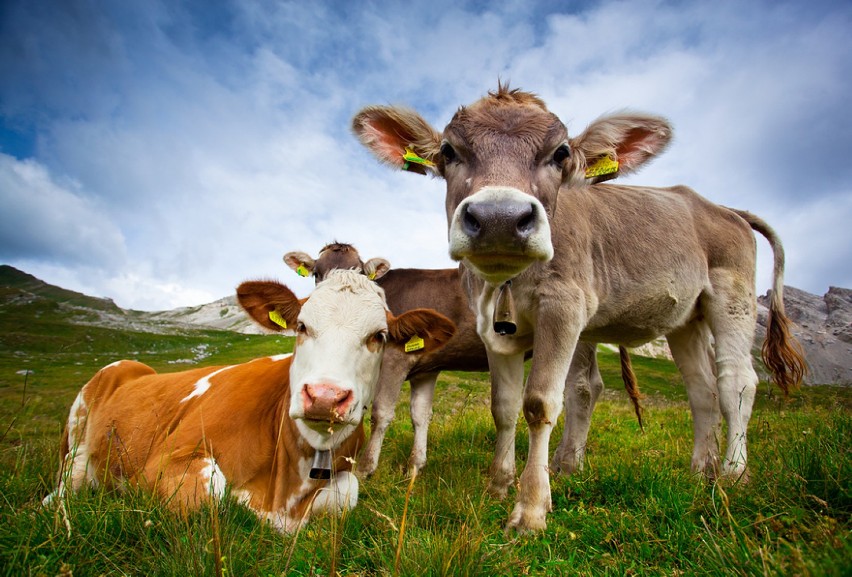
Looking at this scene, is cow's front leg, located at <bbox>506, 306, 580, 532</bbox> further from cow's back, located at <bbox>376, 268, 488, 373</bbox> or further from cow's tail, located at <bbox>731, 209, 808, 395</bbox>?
cow's tail, located at <bbox>731, 209, 808, 395</bbox>

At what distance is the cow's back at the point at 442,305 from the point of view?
767cm

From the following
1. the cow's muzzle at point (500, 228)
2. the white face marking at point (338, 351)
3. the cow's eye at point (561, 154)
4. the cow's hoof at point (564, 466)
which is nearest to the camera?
the cow's muzzle at point (500, 228)

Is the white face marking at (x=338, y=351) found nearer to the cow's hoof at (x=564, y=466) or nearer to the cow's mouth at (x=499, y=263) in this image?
the cow's mouth at (x=499, y=263)

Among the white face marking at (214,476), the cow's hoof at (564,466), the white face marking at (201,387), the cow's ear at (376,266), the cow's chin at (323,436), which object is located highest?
the cow's ear at (376,266)

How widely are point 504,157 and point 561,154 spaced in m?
0.65

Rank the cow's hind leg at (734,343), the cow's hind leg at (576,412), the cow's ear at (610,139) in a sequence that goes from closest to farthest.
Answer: the cow's ear at (610,139)
the cow's hind leg at (734,343)
the cow's hind leg at (576,412)

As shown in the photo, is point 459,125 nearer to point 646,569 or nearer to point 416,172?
point 416,172

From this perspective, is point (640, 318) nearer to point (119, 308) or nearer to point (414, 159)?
point (414, 159)

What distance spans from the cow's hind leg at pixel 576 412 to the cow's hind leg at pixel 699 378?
1.07 metres

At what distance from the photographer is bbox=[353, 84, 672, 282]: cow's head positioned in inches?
114

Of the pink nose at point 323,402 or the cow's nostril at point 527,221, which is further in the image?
the pink nose at point 323,402

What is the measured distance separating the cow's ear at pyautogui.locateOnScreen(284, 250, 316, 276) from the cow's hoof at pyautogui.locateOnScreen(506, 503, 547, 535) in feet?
26.4

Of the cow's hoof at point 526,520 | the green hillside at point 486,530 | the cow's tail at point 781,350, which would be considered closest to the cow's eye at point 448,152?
the green hillside at point 486,530

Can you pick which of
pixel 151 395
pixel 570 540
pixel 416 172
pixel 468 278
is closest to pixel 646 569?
pixel 570 540
